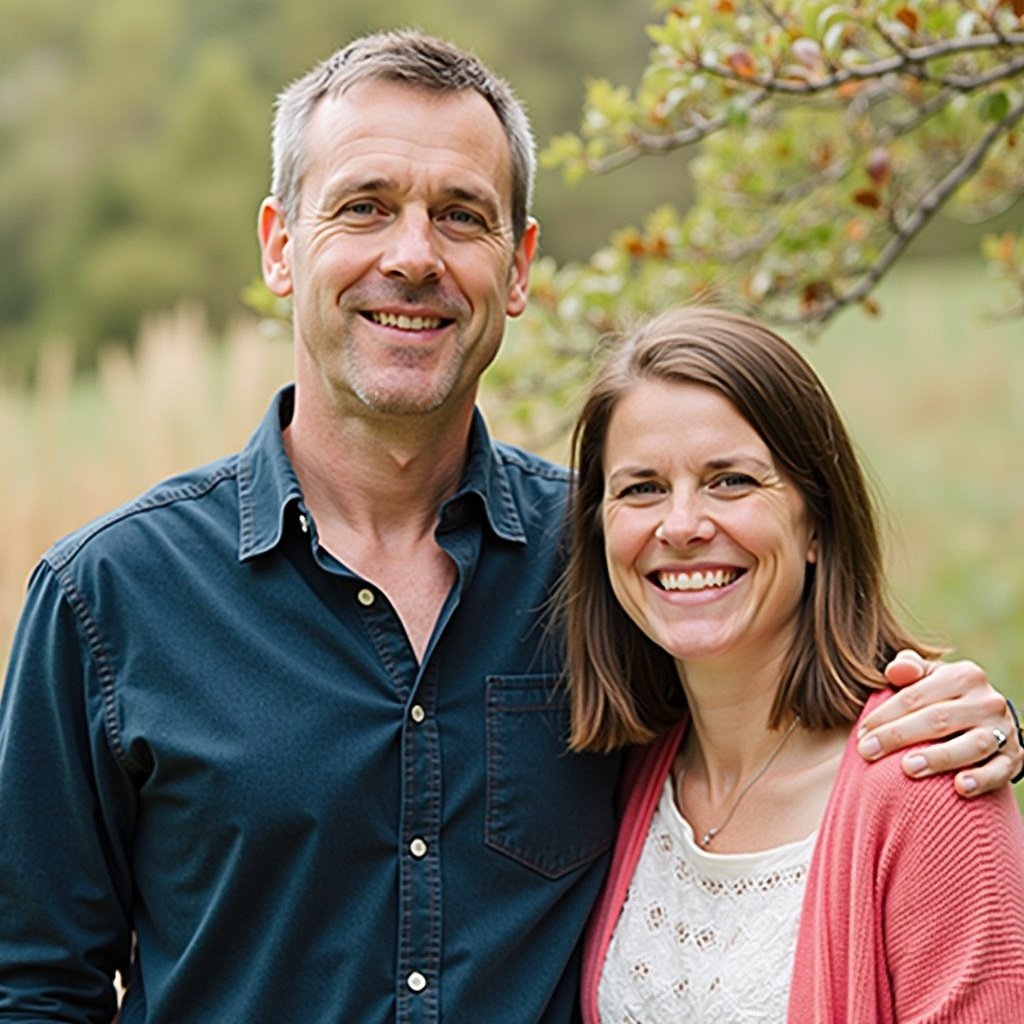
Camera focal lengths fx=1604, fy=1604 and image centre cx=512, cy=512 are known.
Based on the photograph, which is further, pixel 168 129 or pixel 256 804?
pixel 168 129

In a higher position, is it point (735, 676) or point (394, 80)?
point (394, 80)

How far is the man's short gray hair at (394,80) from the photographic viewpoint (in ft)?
8.27

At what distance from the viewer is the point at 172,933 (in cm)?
232

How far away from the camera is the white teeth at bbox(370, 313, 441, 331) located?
96.5 inches

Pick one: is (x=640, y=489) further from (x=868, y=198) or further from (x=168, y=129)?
(x=168, y=129)

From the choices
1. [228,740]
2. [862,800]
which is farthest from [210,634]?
[862,800]

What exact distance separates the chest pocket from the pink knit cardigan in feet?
1.48

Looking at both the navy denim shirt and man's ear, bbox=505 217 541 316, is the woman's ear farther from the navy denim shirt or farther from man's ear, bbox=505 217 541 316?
man's ear, bbox=505 217 541 316

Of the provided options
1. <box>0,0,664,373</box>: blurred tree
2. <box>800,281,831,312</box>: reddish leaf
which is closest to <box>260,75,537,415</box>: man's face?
<box>800,281,831,312</box>: reddish leaf

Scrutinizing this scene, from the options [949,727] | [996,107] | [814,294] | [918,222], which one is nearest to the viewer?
[949,727]

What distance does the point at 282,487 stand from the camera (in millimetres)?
2455

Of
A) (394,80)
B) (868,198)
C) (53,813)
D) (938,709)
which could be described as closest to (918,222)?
(868,198)

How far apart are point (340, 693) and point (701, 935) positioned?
A: 24.4 inches

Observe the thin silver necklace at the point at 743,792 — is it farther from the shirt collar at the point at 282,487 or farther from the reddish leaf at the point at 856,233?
the reddish leaf at the point at 856,233
